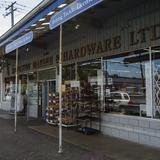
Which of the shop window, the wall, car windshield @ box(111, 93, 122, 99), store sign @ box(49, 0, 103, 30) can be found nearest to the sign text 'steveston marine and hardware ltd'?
the shop window

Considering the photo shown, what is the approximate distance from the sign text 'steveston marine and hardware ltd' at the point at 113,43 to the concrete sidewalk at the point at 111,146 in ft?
10.1

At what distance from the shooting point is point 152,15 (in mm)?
10547

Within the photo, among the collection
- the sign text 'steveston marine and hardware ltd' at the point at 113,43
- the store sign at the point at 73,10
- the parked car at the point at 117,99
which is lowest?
the parked car at the point at 117,99

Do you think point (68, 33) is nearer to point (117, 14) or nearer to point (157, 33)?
point (117, 14)

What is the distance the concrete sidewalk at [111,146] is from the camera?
29.7ft

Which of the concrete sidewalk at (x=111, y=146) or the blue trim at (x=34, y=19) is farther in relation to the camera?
the blue trim at (x=34, y=19)

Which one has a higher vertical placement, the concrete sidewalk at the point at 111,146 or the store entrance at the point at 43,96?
the store entrance at the point at 43,96

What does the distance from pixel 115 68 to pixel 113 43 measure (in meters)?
0.93

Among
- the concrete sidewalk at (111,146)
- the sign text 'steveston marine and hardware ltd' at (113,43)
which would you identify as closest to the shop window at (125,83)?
the sign text 'steveston marine and hardware ltd' at (113,43)

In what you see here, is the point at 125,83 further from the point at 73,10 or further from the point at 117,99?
the point at 73,10

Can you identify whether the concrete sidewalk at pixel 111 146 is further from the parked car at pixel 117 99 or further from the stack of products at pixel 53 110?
the stack of products at pixel 53 110

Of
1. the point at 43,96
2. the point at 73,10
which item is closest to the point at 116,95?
the point at 73,10

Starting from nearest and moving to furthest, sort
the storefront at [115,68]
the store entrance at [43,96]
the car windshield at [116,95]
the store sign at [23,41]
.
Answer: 1. the storefront at [115,68]
2. the store sign at [23,41]
3. the car windshield at [116,95]
4. the store entrance at [43,96]

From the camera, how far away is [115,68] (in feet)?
41.7
